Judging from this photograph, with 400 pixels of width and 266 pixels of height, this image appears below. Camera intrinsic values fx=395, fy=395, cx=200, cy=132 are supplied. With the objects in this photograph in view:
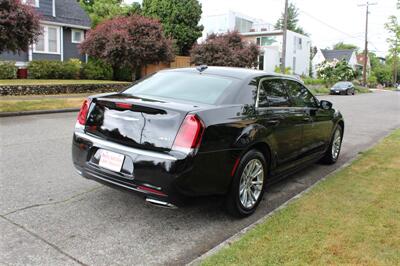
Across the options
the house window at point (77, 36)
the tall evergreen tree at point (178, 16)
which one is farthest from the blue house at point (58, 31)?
the tall evergreen tree at point (178, 16)

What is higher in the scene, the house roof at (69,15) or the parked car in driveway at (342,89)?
the house roof at (69,15)

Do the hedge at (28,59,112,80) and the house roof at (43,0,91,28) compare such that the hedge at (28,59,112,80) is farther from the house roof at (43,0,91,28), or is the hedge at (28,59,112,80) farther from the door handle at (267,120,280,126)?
the door handle at (267,120,280,126)

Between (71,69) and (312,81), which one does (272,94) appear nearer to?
(71,69)

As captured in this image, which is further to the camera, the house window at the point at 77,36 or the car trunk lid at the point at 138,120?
the house window at the point at 77,36

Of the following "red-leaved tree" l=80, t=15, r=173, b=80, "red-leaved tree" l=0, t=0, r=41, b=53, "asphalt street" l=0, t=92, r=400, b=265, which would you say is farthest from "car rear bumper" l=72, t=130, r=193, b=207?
"red-leaved tree" l=80, t=15, r=173, b=80

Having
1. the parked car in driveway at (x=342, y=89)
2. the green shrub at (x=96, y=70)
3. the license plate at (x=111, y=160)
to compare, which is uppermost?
the green shrub at (x=96, y=70)

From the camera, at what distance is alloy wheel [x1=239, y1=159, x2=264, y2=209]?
14.4 ft

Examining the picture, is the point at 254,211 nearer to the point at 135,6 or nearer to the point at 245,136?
the point at 245,136

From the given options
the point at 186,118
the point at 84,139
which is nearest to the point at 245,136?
the point at 186,118

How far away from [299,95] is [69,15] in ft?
80.2

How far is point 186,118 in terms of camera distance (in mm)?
3812

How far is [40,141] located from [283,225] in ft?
18.4

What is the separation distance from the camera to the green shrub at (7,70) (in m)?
21.2

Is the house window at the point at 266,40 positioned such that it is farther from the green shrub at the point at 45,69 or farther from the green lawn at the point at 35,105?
the green lawn at the point at 35,105
